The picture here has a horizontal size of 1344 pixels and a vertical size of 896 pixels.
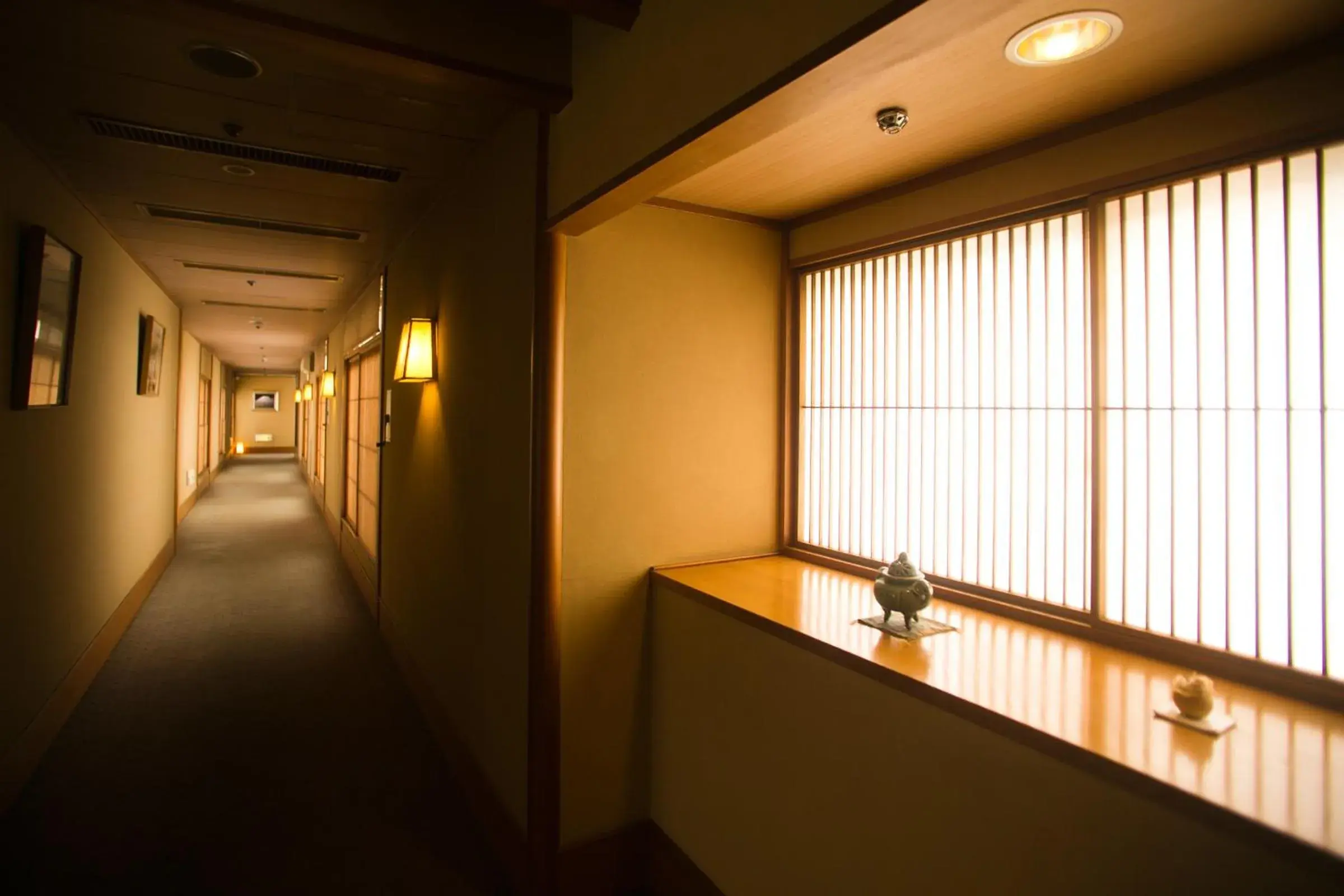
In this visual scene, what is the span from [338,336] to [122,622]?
355cm

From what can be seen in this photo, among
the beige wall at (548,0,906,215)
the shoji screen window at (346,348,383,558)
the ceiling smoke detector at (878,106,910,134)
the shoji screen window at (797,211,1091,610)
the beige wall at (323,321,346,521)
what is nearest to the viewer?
the beige wall at (548,0,906,215)

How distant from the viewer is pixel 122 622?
4.40 meters

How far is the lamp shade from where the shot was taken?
329 cm

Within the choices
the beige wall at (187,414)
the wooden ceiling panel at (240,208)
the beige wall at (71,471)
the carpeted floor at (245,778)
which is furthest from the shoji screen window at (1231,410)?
the beige wall at (187,414)

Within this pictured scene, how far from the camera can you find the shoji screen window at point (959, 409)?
1.81m

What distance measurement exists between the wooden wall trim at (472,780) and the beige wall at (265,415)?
18.2 m

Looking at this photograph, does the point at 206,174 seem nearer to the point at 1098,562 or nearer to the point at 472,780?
the point at 472,780

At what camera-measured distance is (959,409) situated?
2086 millimetres

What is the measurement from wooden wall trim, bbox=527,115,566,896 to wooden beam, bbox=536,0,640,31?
493 millimetres

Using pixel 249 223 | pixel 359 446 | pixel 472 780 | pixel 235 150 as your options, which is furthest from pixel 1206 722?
pixel 359 446

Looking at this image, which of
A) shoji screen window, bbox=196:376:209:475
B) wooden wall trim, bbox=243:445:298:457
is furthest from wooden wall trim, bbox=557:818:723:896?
wooden wall trim, bbox=243:445:298:457

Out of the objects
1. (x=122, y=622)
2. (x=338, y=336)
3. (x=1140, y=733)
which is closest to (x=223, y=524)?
(x=338, y=336)

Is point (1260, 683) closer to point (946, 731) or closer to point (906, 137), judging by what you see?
point (946, 731)

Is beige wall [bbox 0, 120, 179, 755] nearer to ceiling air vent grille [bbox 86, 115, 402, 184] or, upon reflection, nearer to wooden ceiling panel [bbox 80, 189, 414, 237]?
wooden ceiling panel [bbox 80, 189, 414, 237]
